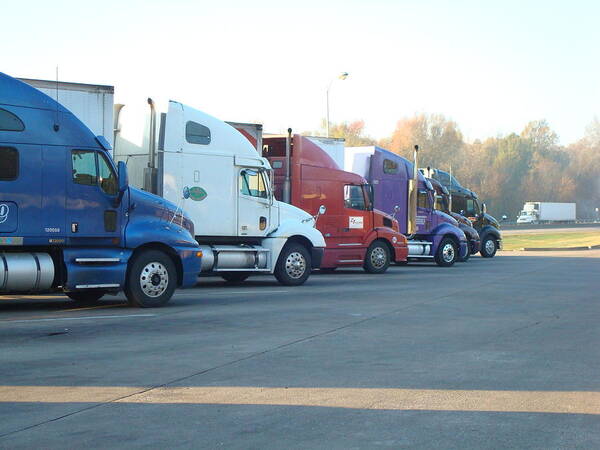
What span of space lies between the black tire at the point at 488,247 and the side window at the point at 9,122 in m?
26.5

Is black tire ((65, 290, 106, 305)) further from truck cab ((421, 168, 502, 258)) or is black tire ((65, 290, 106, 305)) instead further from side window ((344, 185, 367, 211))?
truck cab ((421, 168, 502, 258))

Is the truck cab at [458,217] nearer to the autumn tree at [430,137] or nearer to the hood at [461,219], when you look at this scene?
the hood at [461,219]

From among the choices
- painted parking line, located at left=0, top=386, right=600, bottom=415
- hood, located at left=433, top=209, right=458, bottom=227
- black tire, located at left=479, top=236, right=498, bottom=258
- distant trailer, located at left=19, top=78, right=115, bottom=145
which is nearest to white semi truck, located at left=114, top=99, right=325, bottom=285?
distant trailer, located at left=19, top=78, right=115, bottom=145

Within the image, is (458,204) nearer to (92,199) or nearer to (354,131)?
(92,199)

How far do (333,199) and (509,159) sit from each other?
103 m

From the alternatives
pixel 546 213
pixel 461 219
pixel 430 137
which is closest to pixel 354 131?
pixel 430 137

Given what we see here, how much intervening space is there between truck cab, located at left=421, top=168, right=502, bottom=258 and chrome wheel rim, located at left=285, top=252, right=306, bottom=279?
1633 cm

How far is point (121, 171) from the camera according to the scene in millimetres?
14438

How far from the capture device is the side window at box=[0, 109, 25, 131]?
1347cm

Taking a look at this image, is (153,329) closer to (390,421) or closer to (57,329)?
(57,329)

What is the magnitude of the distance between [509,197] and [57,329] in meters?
115

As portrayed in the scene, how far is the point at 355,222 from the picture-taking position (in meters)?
24.3

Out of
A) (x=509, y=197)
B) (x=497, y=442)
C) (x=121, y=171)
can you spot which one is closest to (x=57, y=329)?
(x=121, y=171)

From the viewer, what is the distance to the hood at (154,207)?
48.9 ft
